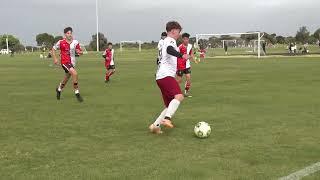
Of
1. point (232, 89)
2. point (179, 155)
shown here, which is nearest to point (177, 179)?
point (179, 155)

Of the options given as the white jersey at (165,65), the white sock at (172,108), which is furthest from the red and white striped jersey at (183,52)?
the white sock at (172,108)

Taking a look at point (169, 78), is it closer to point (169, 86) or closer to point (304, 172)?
point (169, 86)

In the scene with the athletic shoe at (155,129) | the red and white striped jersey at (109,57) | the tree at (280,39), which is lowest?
the athletic shoe at (155,129)

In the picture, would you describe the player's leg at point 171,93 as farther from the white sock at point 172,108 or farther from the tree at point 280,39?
the tree at point 280,39

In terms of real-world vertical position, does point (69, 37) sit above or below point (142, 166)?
above

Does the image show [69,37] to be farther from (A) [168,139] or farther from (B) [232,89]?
(A) [168,139]

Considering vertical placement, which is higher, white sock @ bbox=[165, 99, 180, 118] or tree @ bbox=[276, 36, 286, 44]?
tree @ bbox=[276, 36, 286, 44]

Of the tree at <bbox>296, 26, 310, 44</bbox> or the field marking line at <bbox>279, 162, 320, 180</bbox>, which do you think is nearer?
the field marking line at <bbox>279, 162, 320, 180</bbox>

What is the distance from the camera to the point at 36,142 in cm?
893

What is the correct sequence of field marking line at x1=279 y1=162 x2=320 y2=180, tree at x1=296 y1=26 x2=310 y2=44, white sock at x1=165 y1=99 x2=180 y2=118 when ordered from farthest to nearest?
tree at x1=296 y1=26 x2=310 y2=44
white sock at x1=165 y1=99 x2=180 y2=118
field marking line at x1=279 y1=162 x2=320 y2=180

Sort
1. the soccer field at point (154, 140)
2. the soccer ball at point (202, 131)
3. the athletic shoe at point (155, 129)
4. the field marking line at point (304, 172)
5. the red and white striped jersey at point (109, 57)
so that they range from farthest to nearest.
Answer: the red and white striped jersey at point (109, 57) < the athletic shoe at point (155, 129) < the soccer ball at point (202, 131) < the soccer field at point (154, 140) < the field marking line at point (304, 172)

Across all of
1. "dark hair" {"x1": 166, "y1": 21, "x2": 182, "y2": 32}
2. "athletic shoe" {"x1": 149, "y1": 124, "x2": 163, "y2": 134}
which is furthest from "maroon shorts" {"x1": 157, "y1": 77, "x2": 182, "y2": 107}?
"dark hair" {"x1": 166, "y1": 21, "x2": 182, "y2": 32}

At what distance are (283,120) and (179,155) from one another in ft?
13.2

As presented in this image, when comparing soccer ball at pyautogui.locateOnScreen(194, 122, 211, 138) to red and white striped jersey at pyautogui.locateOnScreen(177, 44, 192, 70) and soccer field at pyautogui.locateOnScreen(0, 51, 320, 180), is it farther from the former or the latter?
red and white striped jersey at pyautogui.locateOnScreen(177, 44, 192, 70)
